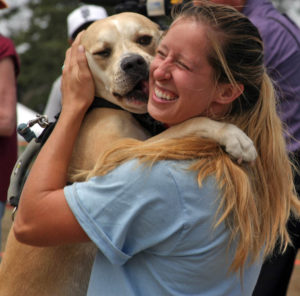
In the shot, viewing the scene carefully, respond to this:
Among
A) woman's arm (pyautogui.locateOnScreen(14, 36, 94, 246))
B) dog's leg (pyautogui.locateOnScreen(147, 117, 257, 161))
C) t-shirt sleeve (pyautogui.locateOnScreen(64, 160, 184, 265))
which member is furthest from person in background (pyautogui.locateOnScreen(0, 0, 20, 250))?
t-shirt sleeve (pyautogui.locateOnScreen(64, 160, 184, 265))

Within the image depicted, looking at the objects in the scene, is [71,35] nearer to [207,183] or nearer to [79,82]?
[79,82]

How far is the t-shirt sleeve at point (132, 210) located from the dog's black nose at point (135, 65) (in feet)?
2.70

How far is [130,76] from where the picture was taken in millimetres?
2316

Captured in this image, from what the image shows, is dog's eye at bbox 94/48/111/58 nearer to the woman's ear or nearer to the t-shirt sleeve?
the woman's ear

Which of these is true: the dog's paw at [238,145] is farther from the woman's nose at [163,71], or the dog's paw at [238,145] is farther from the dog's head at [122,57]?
the dog's head at [122,57]

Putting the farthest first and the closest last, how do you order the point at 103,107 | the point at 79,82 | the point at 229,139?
the point at 103,107 → the point at 79,82 → the point at 229,139

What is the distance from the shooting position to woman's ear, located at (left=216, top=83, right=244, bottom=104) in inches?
67.2

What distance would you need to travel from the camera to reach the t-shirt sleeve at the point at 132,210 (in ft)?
5.09

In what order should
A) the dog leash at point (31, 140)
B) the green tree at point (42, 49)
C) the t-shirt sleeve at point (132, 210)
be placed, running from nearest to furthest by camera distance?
1. the t-shirt sleeve at point (132, 210)
2. the dog leash at point (31, 140)
3. the green tree at point (42, 49)

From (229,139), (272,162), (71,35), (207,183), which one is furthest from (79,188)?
(71,35)

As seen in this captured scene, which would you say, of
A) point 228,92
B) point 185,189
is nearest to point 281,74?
point 228,92

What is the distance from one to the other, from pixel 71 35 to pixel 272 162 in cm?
326

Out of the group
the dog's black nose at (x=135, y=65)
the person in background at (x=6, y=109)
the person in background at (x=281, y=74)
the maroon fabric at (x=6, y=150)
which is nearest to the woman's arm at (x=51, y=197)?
the dog's black nose at (x=135, y=65)

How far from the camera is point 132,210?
155 centimetres
